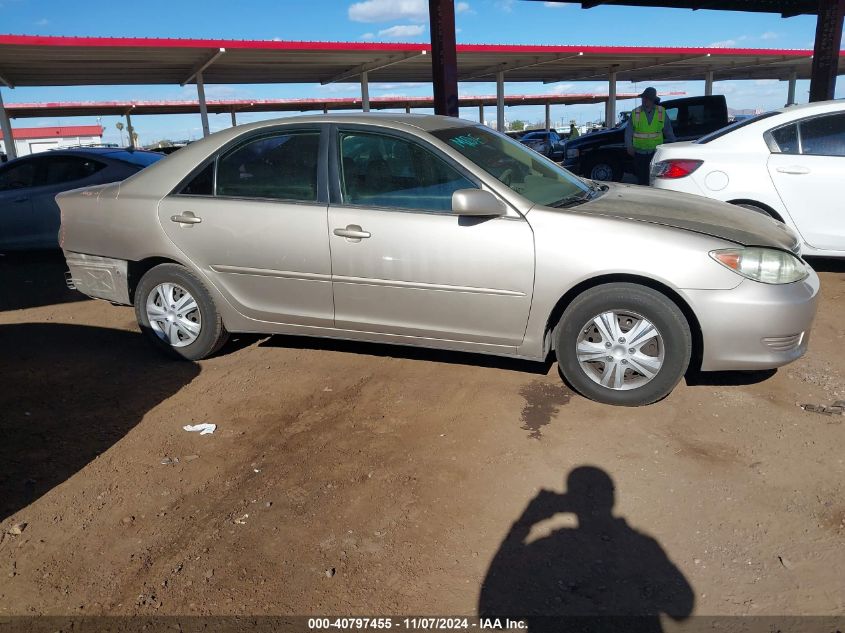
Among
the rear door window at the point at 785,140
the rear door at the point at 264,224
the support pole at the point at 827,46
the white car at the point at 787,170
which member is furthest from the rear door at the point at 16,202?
the support pole at the point at 827,46

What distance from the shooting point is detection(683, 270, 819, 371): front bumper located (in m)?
3.40

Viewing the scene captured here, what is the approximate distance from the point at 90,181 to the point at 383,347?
17.2 feet

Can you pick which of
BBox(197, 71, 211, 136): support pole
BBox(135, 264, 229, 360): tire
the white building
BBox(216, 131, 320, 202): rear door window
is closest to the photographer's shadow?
BBox(216, 131, 320, 202): rear door window

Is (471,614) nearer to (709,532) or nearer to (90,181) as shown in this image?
(709,532)

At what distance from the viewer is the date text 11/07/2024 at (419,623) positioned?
7.19ft

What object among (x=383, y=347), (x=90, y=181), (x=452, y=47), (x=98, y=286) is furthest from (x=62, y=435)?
(x=452, y=47)

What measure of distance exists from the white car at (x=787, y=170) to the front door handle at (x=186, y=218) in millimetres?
4315

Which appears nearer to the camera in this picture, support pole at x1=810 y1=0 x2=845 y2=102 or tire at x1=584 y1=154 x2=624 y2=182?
support pole at x1=810 y1=0 x2=845 y2=102

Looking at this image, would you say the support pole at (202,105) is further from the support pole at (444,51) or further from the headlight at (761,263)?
the headlight at (761,263)

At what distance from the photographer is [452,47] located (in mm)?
10750

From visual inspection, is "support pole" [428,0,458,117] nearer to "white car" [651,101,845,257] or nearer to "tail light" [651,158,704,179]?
"tail light" [651,158,704,179]

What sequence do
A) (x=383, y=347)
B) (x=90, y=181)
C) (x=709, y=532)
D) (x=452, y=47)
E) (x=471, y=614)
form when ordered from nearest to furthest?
(x=471, y=614), (x=709, y=532), (x=383, y=347), (x=90, y=181), (x=452, y=47)

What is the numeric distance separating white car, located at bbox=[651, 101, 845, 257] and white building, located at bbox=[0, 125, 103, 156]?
220 feet

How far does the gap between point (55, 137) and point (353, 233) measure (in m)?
81.4
